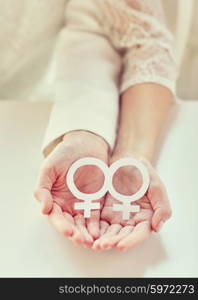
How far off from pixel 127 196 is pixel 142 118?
156 millimetres

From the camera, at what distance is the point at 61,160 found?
0.60 meters

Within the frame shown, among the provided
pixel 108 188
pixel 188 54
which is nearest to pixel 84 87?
pixel 108 188

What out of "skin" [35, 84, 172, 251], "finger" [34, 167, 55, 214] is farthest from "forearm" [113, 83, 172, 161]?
"finger" [34, 167, 55, 214]

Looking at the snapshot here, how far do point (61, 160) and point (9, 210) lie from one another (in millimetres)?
84

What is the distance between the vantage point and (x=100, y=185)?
588 millimetres

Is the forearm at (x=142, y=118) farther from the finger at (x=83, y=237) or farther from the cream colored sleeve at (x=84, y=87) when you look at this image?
the finger at (x=83, y=237)

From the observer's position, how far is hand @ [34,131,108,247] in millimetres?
549

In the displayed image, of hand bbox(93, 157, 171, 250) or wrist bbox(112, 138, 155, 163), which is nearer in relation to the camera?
hand bbox(93, 157, 171, 250)

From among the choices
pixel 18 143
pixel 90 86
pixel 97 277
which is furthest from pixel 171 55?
pixel 97 277

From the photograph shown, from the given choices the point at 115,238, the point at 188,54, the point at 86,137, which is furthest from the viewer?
the point at 188,54

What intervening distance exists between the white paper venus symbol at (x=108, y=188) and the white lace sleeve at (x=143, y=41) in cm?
17

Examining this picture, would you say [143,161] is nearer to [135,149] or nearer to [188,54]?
[135,149]

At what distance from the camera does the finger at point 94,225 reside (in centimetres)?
54

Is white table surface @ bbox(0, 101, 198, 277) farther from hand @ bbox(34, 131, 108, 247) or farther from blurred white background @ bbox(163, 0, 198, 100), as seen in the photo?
blurred white background @ bbox(163, 0, 198, 100)
